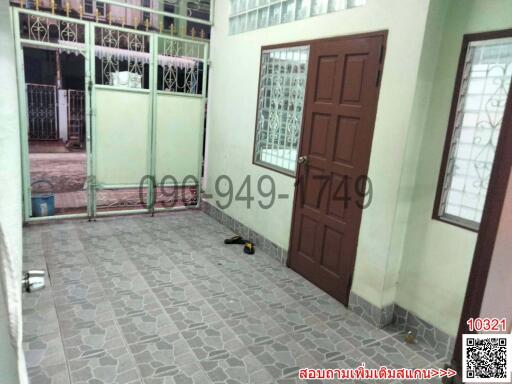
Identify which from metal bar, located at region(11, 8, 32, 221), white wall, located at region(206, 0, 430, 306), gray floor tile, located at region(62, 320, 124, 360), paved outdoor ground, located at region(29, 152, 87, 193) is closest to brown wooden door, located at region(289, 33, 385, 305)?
white wall, located at region(206, 0, 430, 306)

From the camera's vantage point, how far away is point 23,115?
3719 millimetres

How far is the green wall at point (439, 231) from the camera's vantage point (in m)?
2.12

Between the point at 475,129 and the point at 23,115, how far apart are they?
395 cm

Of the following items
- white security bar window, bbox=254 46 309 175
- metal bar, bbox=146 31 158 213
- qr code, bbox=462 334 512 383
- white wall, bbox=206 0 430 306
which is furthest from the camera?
metal bar, bbox=146 31 158 213

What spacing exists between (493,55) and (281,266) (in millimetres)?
2309

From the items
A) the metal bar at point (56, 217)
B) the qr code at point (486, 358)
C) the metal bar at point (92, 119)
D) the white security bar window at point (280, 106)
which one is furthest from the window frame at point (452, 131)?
the metal bar at point (56, 217)

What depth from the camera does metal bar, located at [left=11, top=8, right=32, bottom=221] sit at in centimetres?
351

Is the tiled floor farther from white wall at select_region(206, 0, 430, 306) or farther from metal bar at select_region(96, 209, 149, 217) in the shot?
metal bar at select_region(96, 209, 149, 217)

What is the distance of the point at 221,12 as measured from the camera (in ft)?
14.3

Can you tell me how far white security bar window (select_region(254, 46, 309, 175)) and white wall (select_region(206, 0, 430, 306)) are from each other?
4.0 inches

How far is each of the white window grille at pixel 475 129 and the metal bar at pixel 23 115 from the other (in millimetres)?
3507

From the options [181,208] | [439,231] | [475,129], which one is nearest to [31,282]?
[439,231]

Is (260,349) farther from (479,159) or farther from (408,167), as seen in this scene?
(479,159)

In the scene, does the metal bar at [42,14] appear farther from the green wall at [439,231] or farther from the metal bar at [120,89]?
the green wall at [439,231]
